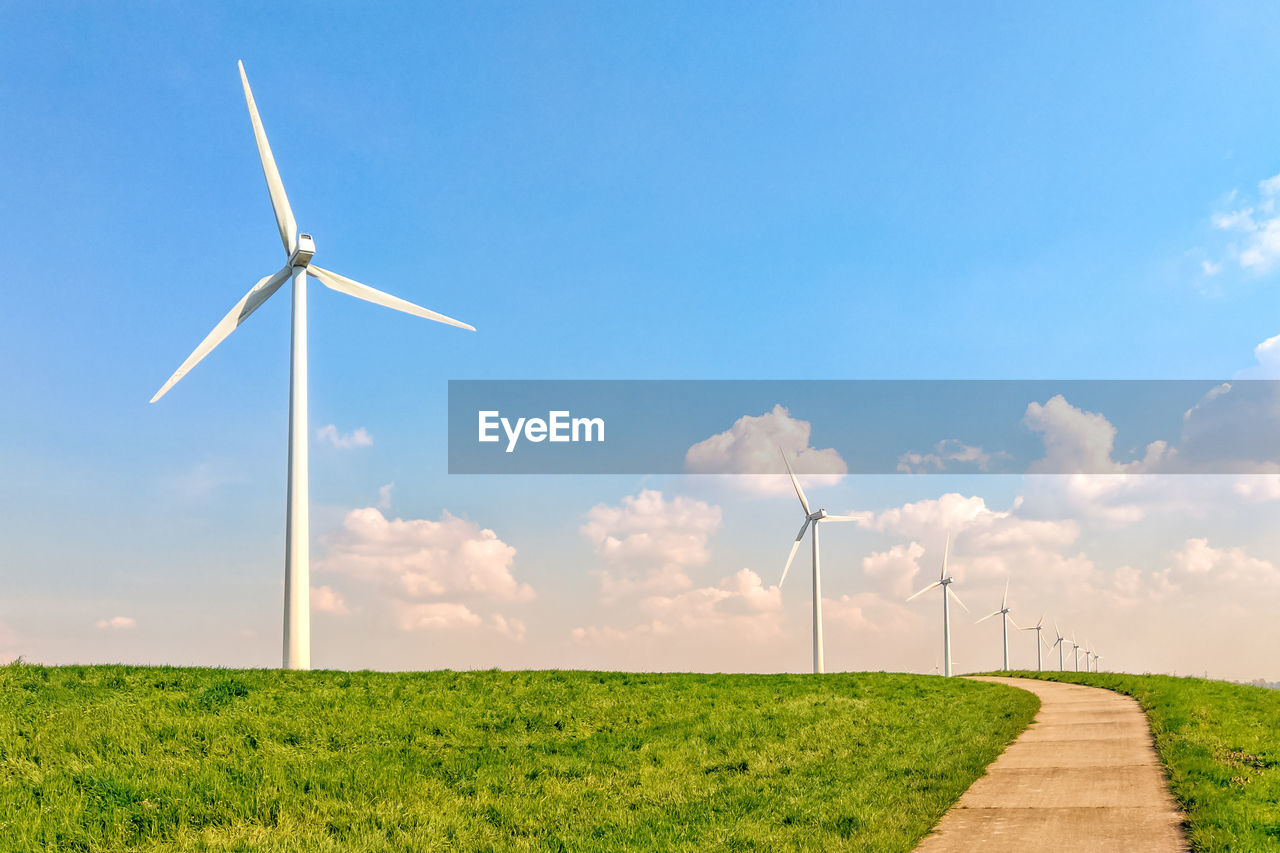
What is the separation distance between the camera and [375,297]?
32.5m

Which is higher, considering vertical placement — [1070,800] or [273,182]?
[273,182]

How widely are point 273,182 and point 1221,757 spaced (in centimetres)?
3117

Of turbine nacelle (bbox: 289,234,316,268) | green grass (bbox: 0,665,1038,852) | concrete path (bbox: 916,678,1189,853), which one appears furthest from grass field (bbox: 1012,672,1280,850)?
turbine nacelle (bbox: 289,234,316,268)

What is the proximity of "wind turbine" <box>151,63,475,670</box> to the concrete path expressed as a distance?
56.6 feet

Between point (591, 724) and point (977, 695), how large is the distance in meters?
13.0

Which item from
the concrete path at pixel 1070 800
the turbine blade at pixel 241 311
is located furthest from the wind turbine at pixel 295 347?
the concrete path at pixel 1070 800

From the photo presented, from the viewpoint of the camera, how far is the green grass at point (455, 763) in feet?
34.9

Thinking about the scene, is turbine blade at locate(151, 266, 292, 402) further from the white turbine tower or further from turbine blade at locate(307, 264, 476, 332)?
the white turbine tower

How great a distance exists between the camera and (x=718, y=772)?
14164 millimetres

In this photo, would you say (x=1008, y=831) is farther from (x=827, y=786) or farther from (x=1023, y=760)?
(x=1023, y=760)

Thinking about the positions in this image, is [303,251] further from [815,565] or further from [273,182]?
[815,565]

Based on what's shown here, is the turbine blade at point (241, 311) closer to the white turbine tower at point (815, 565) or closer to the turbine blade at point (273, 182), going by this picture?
the turbine blade at point (273, 182)

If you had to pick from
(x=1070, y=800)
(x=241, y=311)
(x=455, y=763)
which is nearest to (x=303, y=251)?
(x=241, y=311)

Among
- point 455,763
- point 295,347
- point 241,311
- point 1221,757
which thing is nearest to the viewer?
point 455,763
